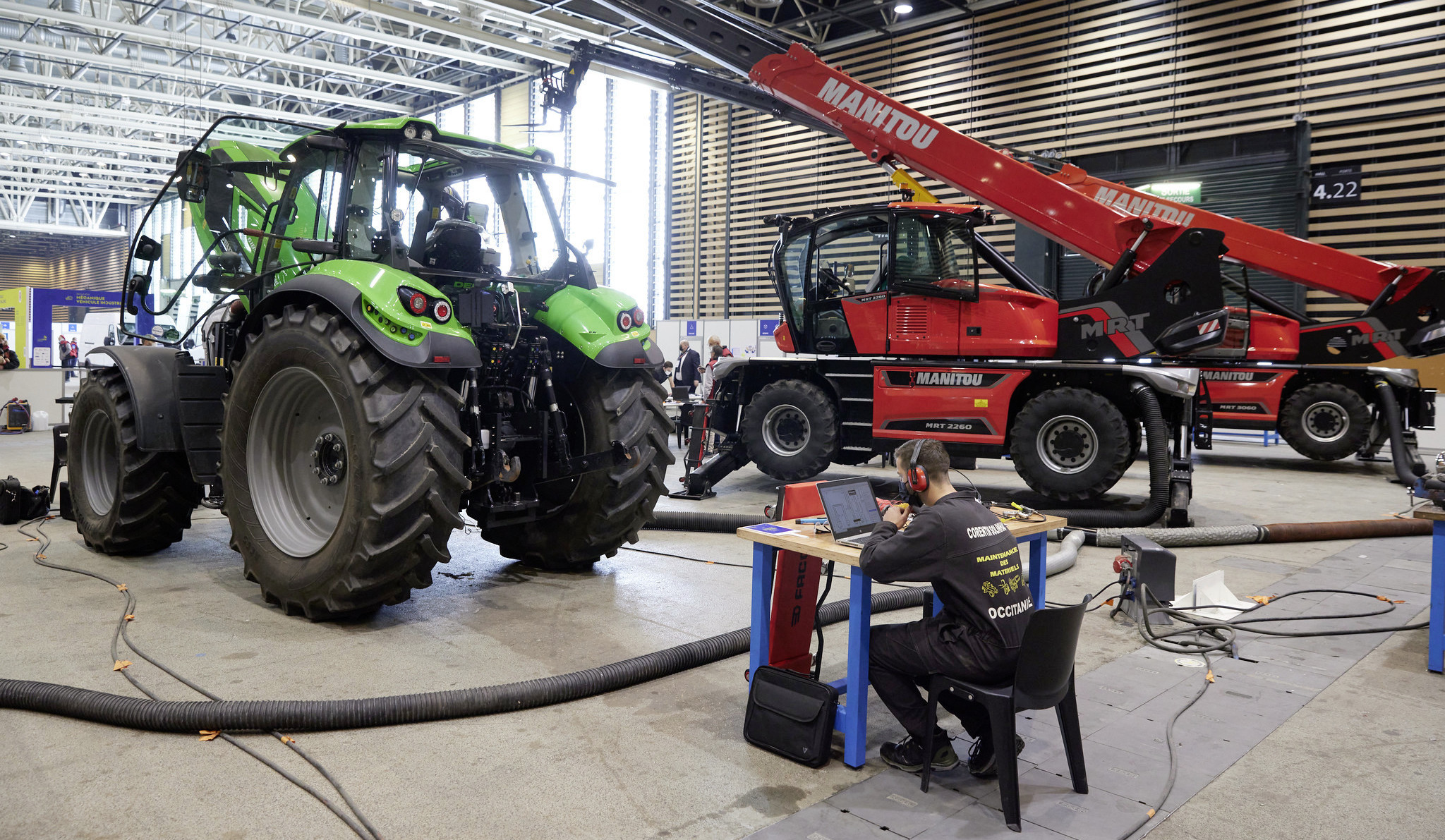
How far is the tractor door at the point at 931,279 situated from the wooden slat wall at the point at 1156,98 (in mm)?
6106

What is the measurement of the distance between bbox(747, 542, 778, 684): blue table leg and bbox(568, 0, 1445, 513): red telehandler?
4.60m

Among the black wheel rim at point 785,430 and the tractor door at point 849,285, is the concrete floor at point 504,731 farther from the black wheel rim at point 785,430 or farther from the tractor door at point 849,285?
the tractor door at point 849,285

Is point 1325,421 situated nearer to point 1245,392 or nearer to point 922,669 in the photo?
point 1245,392

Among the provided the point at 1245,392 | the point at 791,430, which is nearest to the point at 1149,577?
the point at 791,430

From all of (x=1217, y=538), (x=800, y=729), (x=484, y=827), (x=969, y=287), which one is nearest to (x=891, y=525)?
(x=800, y=729)

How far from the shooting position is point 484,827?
245 centimetres

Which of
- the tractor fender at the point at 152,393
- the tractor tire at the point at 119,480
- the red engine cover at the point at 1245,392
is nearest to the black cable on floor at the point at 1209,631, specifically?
the tractor fender at the point at 152,393

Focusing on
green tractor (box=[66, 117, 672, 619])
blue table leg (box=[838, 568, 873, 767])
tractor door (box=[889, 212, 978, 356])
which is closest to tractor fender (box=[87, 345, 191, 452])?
green tractor (box=[66, 117, 672, 619])

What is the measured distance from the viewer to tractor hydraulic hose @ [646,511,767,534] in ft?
21.7

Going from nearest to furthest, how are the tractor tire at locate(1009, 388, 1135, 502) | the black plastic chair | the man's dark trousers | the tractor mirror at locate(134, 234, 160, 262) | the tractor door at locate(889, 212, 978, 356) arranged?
the black plastic chair
the man's dark trousers
the tractor mirror at locate(134, 234, 160, 262)
the tractor tire at locate(1009, 388, 1135, 502)
the tractor door at locate(889, 212, 978, 356)

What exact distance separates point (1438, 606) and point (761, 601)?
2.99 m

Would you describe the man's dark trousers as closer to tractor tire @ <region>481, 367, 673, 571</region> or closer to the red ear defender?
the red ear defender

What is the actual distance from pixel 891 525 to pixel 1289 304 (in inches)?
428

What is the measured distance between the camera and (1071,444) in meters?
7.32
